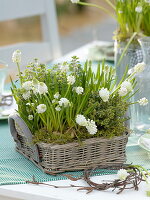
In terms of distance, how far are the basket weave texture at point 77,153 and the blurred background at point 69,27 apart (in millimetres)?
5929

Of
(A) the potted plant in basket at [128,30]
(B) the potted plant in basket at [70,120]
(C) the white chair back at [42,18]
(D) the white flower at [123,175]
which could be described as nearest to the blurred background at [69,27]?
(C) the white chair back at [42,18]

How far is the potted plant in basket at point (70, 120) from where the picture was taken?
3.32 feet

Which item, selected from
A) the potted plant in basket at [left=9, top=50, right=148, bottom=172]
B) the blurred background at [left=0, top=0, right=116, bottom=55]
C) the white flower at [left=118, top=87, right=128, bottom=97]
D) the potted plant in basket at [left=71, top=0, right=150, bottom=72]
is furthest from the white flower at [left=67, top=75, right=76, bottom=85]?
the blurred background at [left=0, top=0, right=116, bottom=55]

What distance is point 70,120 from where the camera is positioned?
103 cm

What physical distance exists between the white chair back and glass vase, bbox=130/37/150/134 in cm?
98

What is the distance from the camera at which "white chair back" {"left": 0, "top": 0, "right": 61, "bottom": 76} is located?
2248 millimetres

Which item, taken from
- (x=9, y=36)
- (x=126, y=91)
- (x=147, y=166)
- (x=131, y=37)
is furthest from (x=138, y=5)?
(x=9, y=36)

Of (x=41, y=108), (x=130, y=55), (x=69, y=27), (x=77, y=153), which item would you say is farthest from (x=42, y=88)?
(x=69, y=27)

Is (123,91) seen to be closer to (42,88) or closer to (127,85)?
(127,85)

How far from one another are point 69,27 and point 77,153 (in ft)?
25.3

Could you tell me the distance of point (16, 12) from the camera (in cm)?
229

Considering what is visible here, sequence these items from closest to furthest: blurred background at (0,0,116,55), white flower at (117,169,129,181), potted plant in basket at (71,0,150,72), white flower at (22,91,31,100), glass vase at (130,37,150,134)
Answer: white flower at (117,169,129,181) < white flower at (22,91,31,100) < glass vase at (130,37,150,134) < potted plant in basket at (71,0,150,72) < blurred background at (0,0,116,55)

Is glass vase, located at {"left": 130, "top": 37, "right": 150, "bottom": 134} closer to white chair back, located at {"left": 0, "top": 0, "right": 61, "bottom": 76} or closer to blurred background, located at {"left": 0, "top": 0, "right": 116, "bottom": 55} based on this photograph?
white chair back, located at {"left": 0, "top": 0, "right": 61, "bottom": 76}

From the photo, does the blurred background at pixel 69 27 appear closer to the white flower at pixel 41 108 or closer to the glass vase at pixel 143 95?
the glass vase at pixel 143 95
